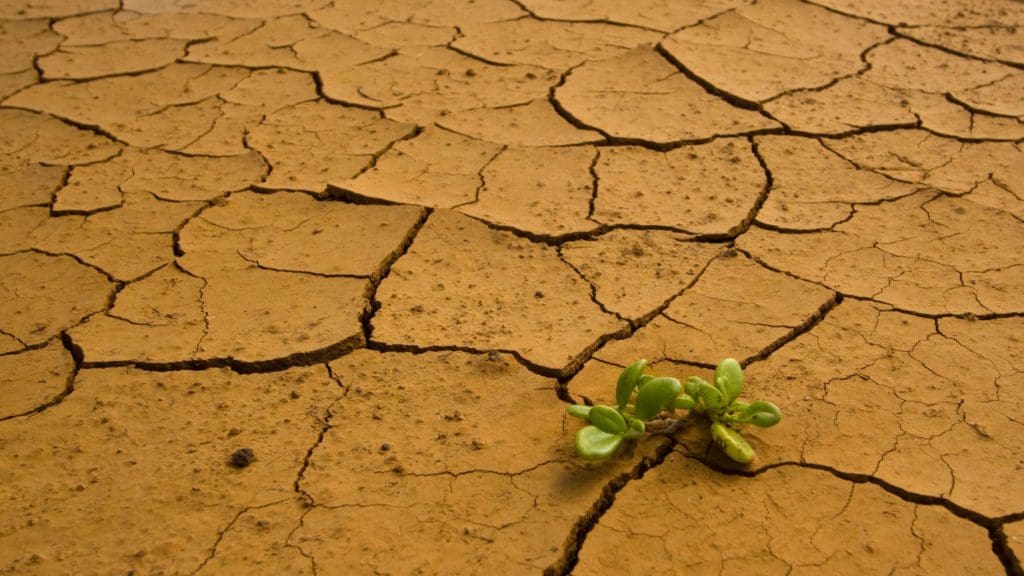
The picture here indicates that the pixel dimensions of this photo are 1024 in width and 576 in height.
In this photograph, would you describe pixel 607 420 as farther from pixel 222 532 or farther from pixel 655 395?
pixel 222 532

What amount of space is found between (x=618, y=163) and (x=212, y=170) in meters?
1.40

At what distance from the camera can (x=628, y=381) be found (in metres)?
2.22

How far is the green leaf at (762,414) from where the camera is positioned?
216 centimetres

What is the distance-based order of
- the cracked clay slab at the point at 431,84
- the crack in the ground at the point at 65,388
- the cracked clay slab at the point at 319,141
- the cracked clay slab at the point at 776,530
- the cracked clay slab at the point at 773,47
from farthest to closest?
the cracked clay slab at the point at 773,47, the cracked clay slab at the point at 431,84, the cracked clay slab at the point at 319,141, the crack in the ground at the point at 65,388, the cracked clay slab at the point at 776,530

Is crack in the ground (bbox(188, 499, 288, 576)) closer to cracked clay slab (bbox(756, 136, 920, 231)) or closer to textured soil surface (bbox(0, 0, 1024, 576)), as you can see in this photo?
textured soil surface (bbox(0, 0, 1024, 576))

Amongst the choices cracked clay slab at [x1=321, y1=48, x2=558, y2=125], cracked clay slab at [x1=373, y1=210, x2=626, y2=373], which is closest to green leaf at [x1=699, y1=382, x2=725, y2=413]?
cracked clay slab at [x1=373, y1=210, x2=626, y2=373]

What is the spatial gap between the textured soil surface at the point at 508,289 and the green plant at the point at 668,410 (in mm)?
64

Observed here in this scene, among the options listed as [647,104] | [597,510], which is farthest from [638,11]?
[597,510]

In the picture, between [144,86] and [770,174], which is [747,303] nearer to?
[770,174]

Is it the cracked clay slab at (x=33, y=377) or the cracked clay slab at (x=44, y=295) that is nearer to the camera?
the cracked clay slab at (x=33, y=377)

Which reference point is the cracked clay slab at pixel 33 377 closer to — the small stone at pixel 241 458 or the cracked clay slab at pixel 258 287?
the cracked clay slab at pixel 258 287

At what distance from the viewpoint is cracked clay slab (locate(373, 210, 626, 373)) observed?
2.58 m

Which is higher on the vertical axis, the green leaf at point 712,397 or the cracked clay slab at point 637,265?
the green leaf at point 712,397

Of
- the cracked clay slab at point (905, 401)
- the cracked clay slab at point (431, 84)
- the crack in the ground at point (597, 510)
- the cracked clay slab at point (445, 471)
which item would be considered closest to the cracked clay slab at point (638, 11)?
the cracked clay slab at point (431, 84)
